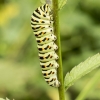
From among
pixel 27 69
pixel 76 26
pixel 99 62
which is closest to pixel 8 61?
pixel 27 69

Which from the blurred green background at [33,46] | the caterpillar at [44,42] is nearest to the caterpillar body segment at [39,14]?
the caterpillar at [44,42]

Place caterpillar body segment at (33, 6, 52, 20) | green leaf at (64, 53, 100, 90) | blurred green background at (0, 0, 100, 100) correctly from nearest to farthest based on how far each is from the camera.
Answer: green leaf at (64, 53, 100, 90) → caterpillar body segment at (33, 6, 52, 20) → blurred green background at (0, 0, 100, 100)

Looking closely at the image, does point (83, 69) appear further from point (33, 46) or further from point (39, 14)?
point (33, 46)

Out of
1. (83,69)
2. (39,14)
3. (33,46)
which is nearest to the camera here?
(83,69)

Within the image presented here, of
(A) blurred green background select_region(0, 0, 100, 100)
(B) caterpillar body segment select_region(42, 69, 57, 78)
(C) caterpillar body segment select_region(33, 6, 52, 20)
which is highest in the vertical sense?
(C) caterpillar body segment select_region(33, 6, 52, 20)

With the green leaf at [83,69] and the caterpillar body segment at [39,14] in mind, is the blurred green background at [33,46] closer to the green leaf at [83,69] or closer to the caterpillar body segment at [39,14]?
the caterpillar body segment at [39,14]

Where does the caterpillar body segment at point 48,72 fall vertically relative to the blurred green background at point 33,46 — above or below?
above

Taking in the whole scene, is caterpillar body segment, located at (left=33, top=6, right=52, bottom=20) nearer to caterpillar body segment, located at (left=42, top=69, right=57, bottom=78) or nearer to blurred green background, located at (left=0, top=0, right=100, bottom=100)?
caterpillar body segment, located at (left=42, top=69, right=57, bottom=78)

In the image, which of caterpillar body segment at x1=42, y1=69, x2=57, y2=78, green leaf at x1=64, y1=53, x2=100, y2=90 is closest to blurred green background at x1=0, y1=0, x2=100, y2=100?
caterpillar body segment at x1=42, y1=69, x2=57, y2=78

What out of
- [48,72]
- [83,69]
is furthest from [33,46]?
[83,69]
